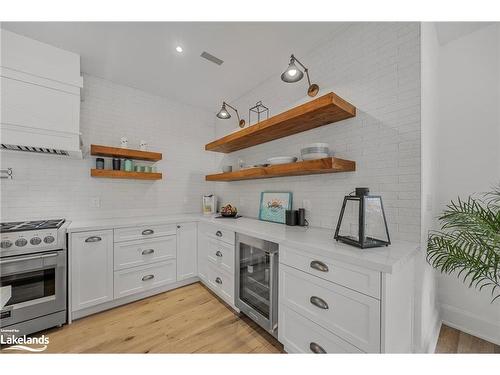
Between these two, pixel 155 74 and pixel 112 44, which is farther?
pixel 155 74

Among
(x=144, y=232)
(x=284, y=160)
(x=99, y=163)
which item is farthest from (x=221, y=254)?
(x=99, y=163)

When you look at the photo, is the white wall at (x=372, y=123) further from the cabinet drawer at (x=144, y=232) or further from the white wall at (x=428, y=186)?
the cabinet drawer at (x=144, y=232)

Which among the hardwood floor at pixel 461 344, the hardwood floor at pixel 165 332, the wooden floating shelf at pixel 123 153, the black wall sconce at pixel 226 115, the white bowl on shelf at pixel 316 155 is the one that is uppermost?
the black wall sconce at pixel 226 115

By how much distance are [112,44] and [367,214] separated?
279 cm

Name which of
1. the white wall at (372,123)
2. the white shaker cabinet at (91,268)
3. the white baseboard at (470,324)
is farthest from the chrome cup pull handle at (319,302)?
the white shaker cabinet at (91,268)

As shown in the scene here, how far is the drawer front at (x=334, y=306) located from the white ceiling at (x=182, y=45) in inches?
82.1

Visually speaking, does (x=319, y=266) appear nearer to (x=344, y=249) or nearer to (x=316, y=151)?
(x=344, y=249)

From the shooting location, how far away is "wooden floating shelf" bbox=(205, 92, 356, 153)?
1.67 m

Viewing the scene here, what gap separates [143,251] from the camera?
238cm

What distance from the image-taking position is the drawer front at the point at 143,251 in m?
2.25

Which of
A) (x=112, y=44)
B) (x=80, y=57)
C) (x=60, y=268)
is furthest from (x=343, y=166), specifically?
(x=80, y=57)

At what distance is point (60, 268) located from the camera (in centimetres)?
189

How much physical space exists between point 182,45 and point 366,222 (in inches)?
91.1
